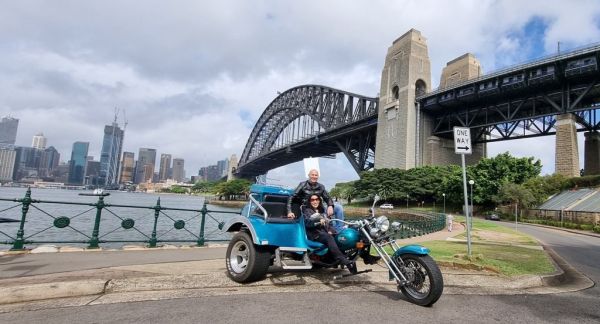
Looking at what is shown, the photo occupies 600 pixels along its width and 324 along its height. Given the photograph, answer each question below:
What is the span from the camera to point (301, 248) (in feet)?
17.1

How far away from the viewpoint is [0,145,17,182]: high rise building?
178 metres

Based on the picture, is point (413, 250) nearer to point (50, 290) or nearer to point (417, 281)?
point (417, 281)

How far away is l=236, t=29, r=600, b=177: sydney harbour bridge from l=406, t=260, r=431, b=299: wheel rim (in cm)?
4819

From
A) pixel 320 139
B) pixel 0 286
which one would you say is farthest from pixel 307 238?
pixel 320 139

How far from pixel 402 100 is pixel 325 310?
6152cm

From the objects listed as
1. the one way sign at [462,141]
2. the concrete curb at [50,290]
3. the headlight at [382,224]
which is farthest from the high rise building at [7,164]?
the headlight at [382,224]

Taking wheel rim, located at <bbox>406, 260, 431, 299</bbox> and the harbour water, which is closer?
wheel rim, located at <bbox>406, 260, 431, 299</bbox>

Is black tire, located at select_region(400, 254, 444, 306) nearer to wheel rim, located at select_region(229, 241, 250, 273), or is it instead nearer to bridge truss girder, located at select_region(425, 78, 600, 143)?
wheel rim, located at select_region(229, 241, 250, 273)

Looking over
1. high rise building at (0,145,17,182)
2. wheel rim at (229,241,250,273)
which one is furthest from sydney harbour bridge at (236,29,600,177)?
high rise building at (0,145,17,182)

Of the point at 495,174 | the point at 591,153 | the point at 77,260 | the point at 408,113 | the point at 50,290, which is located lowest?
the point at 77,260

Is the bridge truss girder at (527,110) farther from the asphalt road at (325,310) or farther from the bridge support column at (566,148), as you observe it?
the asphalt road at (325,310)

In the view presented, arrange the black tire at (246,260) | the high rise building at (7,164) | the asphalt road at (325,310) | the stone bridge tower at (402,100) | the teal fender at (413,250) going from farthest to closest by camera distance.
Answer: the high rise building at (7,164)
the stone bridge tower at (402,100)
the black tire at (246,260)
the teal fender at (413,250)
the asphalt road at (325,310)

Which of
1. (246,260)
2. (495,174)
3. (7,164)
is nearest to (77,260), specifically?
(246,260)

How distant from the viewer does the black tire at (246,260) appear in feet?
17.0
